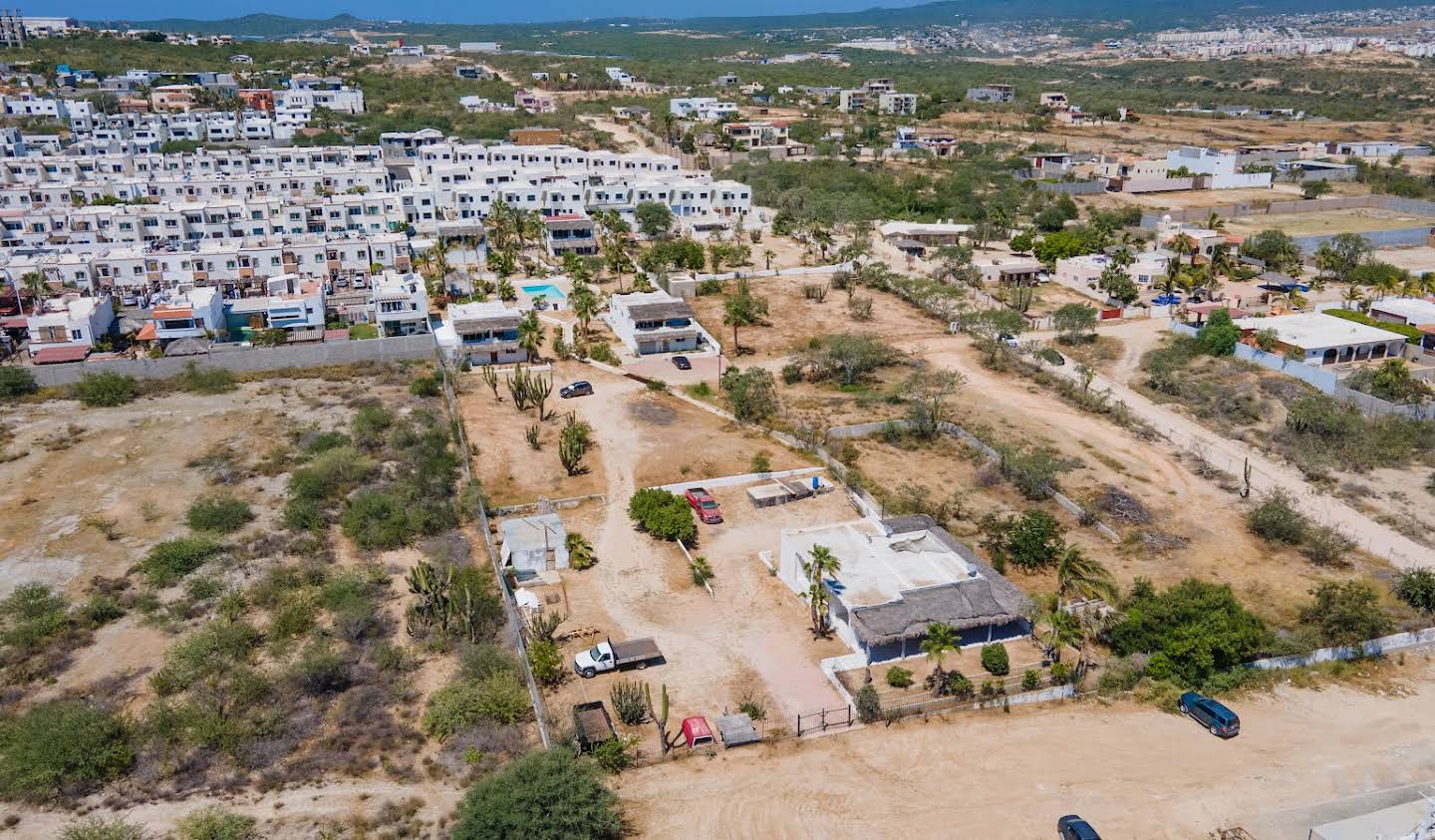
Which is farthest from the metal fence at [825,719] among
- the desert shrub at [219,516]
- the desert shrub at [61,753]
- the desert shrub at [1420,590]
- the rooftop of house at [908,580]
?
the desert shrub at [219,516]

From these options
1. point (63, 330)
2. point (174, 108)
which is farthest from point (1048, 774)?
point (174, 108)

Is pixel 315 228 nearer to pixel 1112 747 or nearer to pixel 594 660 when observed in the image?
pixel 594 660

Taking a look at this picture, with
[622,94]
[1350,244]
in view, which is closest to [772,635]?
[1350,244]

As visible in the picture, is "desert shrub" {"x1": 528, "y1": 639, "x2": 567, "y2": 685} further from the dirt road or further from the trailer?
the dirt road

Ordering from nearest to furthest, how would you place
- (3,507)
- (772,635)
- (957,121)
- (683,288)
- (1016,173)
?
(772,635) < (3,507) < (683,288) < (1016,173) < (957,121)

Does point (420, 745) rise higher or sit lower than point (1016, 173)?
lower

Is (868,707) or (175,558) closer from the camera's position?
(868,707)

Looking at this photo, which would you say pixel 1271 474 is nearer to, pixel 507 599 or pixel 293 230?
pixel 507 599
